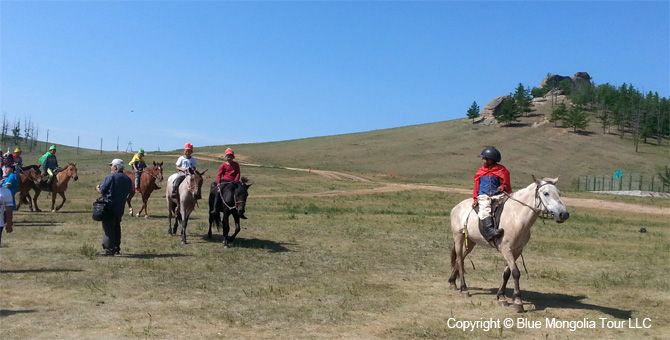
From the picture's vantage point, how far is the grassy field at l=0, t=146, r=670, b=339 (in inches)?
327

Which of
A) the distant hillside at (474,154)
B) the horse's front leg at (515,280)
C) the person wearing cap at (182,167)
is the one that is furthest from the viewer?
the distant hillside at (474,154)

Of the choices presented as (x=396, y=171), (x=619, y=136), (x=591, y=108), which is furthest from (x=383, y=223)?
(x=591, y=108)

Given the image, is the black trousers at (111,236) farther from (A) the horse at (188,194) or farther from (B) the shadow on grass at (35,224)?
(B) the shadow on grass at (35,224)

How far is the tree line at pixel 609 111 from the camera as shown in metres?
112

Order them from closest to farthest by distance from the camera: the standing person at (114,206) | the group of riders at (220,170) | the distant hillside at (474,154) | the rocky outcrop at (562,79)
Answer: the standing person at (114,206), the group of riders at (220,170), the distant hillside at (474,154), the rocky outcrop at (562,79)

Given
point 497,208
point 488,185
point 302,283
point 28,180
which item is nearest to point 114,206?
point 302,283

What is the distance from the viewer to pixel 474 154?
94875mm

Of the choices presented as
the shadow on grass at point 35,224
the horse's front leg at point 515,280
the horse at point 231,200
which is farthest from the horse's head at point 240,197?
the shadow on grass at point 35,224

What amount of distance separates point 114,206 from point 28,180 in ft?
40.1

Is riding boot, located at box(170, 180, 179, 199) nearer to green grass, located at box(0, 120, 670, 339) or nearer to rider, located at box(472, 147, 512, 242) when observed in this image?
green grass, located at box(0, 120, 670, 339)

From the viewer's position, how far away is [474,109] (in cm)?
14188

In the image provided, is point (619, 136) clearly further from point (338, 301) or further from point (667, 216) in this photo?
point (338, 301)

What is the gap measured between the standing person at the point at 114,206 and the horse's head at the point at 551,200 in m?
10.3

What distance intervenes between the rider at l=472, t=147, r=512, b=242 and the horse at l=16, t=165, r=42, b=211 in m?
20.1
